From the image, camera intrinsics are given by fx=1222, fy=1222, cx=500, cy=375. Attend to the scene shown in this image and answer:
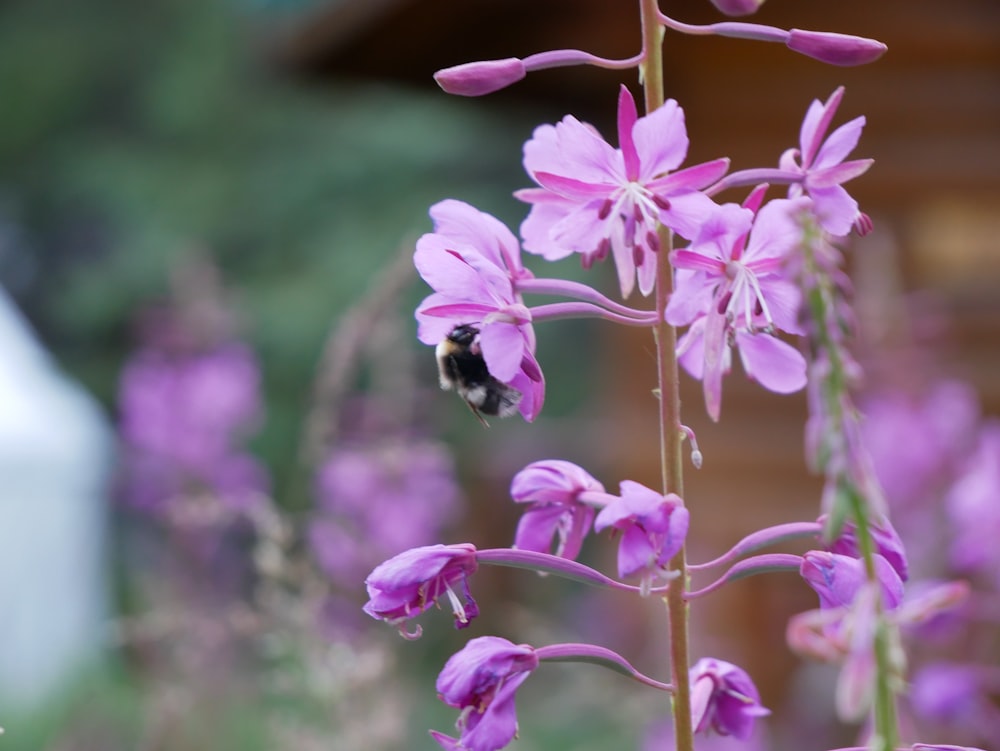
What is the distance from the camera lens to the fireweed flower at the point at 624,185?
1.04 metres

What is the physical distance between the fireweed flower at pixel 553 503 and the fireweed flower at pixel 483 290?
0.06 m

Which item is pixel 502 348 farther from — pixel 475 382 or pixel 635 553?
pixel 475 382

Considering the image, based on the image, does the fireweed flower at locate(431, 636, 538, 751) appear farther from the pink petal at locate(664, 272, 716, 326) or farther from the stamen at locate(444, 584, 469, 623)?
the pink petal at locate(664, 272, 716, 326)

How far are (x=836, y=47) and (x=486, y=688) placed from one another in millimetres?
659

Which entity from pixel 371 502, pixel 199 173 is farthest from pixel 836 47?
pixel 199 173

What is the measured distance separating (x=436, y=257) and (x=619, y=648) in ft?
16.1

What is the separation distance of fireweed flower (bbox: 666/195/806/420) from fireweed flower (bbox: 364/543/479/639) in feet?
0.88

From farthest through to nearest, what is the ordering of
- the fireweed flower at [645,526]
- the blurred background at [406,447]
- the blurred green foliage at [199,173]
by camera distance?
the blurred green foliage at [199,173] < the blurred background at [406,447] < the fireweed flower at [645,526]

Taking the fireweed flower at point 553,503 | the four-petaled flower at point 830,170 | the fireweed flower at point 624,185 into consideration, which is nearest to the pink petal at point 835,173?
the four-petaled flower at point 830,170

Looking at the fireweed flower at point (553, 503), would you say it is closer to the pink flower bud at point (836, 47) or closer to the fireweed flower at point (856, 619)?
the fireweed flower at point (856, 619)

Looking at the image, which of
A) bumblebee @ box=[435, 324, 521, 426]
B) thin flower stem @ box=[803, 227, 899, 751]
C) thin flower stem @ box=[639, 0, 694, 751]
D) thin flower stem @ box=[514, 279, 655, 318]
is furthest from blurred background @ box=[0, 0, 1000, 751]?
thin flower stem @ box=[803, 227, 899, 751]

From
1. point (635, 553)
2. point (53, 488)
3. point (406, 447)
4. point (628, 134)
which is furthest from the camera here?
point (53, 488)

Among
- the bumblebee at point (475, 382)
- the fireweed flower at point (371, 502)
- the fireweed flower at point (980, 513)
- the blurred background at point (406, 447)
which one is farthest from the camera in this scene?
the fireweed flower at point (371, 502)

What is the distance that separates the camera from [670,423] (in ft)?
3.43
